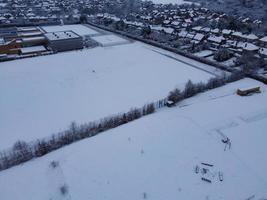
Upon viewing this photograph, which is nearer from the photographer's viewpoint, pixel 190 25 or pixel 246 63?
pixel 246 63

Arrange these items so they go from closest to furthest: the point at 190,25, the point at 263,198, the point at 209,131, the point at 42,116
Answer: the point at 263,198 < the point at 209,131 < the point at 42,116 < the point at 190,25

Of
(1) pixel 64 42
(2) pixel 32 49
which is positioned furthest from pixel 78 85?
(2) pixel 32 49

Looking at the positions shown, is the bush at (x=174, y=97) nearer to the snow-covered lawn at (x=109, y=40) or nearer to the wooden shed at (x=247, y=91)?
the wooden shed at (x=247, y=91)

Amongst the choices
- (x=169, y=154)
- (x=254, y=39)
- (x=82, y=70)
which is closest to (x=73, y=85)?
(x=82, y=70)

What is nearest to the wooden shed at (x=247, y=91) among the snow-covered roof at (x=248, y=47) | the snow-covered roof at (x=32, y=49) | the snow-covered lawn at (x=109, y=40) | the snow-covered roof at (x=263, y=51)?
the snow-covered roof at (x=263, y=51)

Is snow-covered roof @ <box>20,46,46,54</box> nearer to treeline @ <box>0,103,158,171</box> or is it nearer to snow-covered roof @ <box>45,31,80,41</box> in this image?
snow-covered roof @ <box>45,31,80,41</box>

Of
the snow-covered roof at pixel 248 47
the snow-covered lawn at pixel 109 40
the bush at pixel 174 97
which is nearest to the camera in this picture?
the bush at pixel 174 97

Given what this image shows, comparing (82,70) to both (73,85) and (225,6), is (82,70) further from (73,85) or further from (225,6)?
(225,6)

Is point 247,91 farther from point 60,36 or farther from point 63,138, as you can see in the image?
point 60,36
